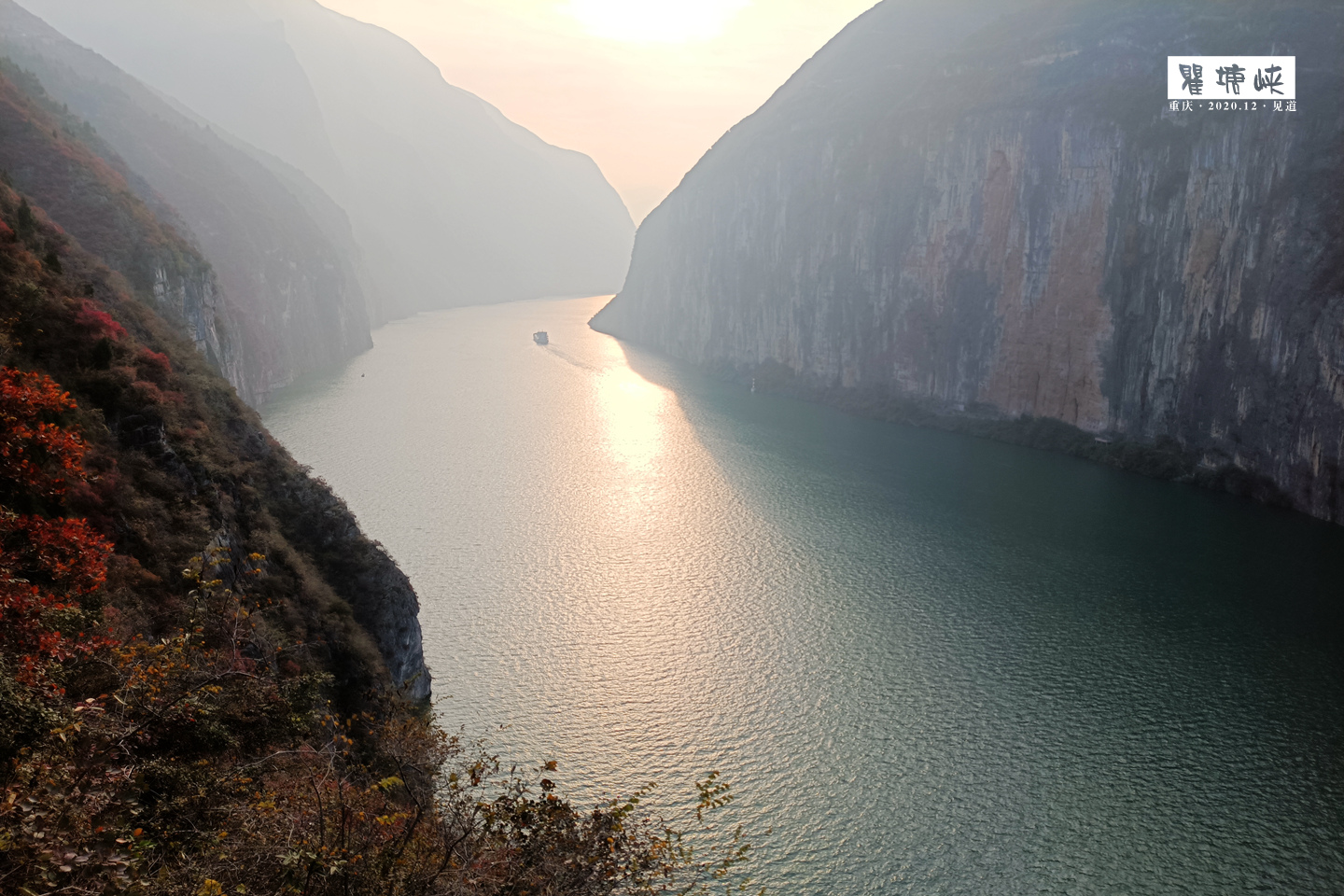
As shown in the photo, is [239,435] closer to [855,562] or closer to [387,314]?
[855,562]

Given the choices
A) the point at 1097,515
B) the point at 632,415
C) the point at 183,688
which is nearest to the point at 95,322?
the point at 183,688

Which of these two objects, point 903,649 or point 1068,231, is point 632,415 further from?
point 903,649

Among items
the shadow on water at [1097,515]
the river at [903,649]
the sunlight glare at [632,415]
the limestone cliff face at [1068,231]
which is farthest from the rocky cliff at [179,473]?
the limestone cliff face at [1068,231]

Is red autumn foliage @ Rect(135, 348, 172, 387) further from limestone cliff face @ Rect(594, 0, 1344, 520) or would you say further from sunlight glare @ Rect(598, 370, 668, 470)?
limestone cliff face @ Rect(594, 0, 1344, 520)

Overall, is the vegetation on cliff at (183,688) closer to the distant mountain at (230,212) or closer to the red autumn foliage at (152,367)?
the red autumn foliage at (152,367)

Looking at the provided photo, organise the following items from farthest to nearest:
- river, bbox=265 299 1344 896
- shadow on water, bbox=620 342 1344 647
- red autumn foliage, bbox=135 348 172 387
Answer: shadow on water, bbox=620 342 1344 647, river, bbox=265 299 1344 896, red autumn foliage, bbox=135 348 172 387

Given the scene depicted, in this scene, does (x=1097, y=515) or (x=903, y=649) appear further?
(x=1097, y=515)

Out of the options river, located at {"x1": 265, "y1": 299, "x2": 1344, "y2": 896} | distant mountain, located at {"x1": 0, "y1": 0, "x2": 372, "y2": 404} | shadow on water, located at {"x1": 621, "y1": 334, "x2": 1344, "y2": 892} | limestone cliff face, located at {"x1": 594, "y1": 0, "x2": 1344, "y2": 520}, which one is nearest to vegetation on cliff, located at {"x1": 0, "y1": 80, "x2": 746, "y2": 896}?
river, located at {"x1": 265, "y1": 299, "x2": 1344, "y2": 896}
